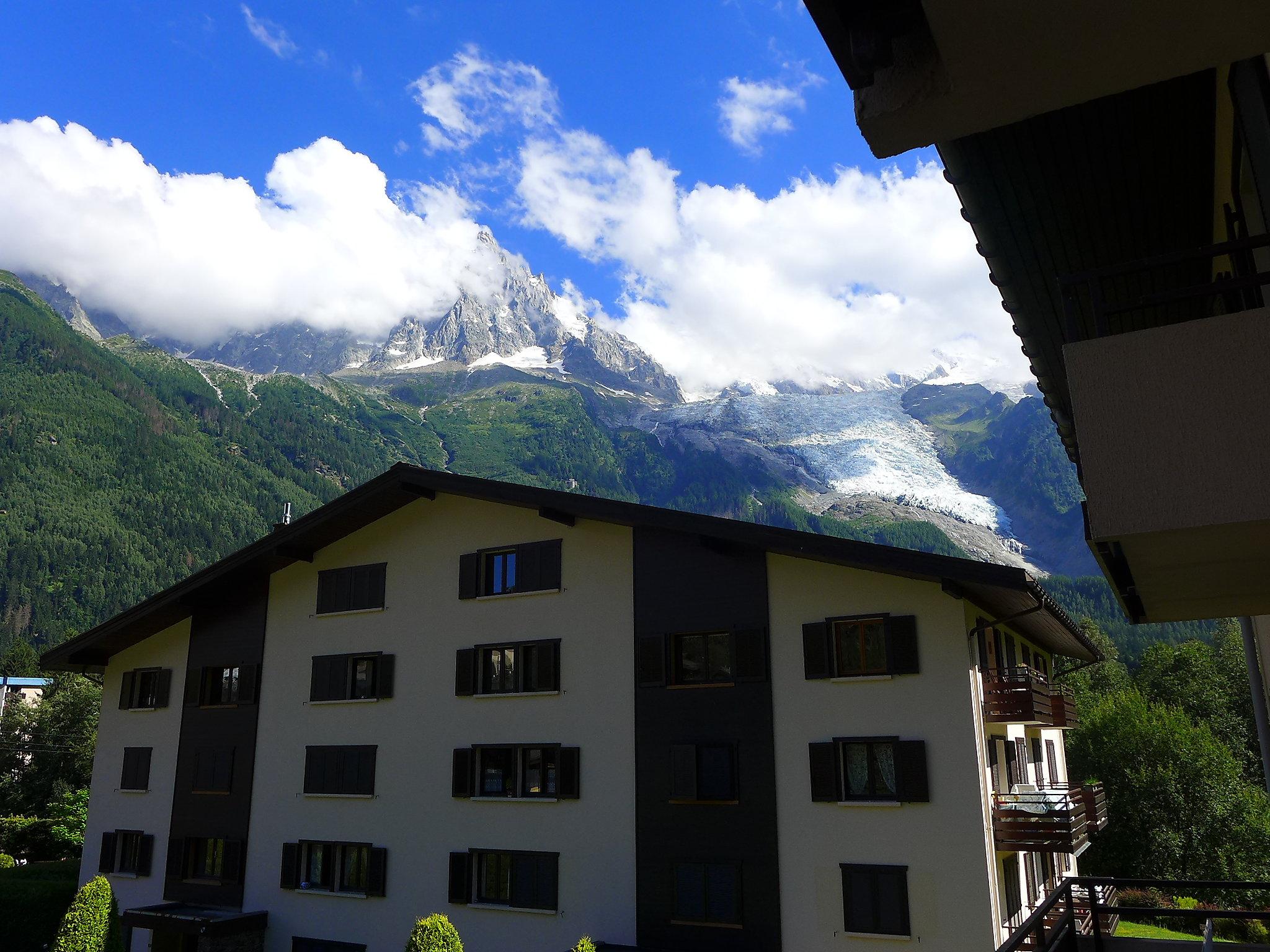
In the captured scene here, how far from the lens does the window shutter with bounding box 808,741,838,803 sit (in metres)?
20.9

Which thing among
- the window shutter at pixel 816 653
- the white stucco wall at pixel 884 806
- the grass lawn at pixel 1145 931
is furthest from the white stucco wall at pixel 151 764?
the grass lawn at pixel 1145 931

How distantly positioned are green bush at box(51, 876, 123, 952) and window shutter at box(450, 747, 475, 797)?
9.26 metres

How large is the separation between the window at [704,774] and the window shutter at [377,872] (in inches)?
345

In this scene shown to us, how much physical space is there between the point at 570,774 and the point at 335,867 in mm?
8112

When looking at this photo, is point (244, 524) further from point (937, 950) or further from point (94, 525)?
point (937, 950)

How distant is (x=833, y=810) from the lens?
68.6 ft

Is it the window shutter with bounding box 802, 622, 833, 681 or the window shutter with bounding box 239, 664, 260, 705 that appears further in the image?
the window shutter with bounding box 239, 664, 260, 705

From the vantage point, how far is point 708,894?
21688 millimetres

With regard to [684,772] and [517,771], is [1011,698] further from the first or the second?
[517,771]

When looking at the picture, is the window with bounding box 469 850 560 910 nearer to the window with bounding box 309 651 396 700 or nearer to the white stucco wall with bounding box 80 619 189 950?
the window with bounding box 309 651 396 700

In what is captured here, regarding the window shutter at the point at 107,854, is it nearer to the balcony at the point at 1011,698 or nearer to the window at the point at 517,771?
the window at the point at 517,771

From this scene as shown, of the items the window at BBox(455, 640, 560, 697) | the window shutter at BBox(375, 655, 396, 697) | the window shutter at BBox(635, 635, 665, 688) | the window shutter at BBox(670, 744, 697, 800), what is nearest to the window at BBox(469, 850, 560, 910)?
the window shutter at BBox(670, 744, 697, 800)

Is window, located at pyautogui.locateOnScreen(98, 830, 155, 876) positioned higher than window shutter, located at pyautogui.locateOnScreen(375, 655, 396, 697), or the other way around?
window shutter, located at pyautogui.locateOnScreen(375, 655, 396, 697)

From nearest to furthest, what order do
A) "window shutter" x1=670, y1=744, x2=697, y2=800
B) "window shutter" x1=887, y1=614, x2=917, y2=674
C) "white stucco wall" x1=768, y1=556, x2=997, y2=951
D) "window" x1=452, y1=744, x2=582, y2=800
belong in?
"white stucco wall" x1=768, y1=556, x2=997, y2=951
"window shutter" x1=887, y1=614, x2=917, y2=674
"window shutter" x1=670, y1=744, x2=697, y2=800
"window" x1=452, y1=744, x2=582, y2=800
